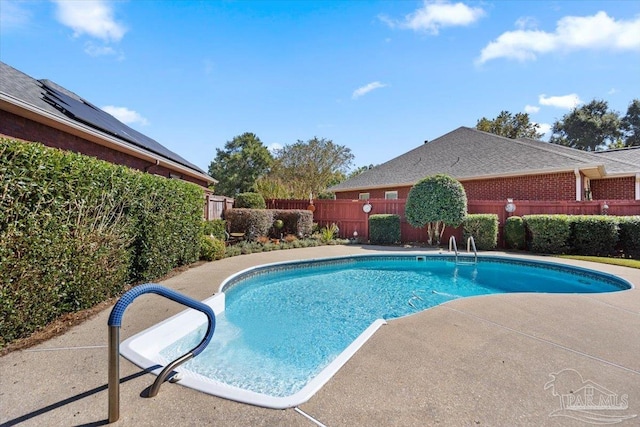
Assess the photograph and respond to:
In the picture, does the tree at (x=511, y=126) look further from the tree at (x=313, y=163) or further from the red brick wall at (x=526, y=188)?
the red brick wall at (x=526, y=188)

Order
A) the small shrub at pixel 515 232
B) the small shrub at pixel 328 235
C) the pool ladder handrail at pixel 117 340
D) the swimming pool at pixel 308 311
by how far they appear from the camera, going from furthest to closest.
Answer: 1. the small shrub at pixel 328 235
2. the small shrub at pixel 515 232
3. the swimming pool at pixel 308 311
4. the pool ladder handrail at pixel 117 340

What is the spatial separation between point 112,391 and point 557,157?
56.1ft

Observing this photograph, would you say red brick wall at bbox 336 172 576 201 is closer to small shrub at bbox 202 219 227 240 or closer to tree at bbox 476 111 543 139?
small shrub at bbox 202 219 227 240

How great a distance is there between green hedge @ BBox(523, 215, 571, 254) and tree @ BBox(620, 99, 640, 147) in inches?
1314

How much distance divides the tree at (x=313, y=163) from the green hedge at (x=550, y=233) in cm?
1941

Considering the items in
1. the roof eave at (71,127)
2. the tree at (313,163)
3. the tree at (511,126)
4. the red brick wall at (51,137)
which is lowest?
the red brick wall at (51,137)

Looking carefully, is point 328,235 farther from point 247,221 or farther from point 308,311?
point 308,311

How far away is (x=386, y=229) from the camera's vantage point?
14414 mm

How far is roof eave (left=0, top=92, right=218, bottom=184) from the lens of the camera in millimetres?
5833

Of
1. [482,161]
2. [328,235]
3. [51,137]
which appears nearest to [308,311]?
[51,137]

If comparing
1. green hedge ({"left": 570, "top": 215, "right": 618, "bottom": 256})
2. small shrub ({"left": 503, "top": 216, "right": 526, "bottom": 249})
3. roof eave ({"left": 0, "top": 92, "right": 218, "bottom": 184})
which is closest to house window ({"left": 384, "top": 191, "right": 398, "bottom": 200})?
small shrub ({"left": 503, "top": 216, "right": 526, "bottom": 249})

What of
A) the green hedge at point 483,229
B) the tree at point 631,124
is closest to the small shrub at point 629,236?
the green hedge at point 483,229

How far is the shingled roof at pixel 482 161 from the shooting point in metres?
13.6

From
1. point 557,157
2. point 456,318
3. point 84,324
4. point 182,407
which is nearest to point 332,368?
point 182,407
